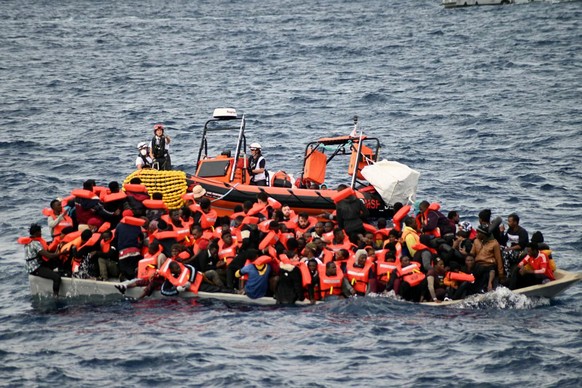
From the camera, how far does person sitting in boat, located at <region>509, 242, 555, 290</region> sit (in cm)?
2202

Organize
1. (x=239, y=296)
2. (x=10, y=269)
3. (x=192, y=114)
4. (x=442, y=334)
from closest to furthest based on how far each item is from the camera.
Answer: (x=442, y=334) → (x=239, y=296) → (x=10, y=269) → (x=192, y=114)

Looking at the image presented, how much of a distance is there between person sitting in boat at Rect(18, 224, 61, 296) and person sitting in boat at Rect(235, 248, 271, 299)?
3.94 meters

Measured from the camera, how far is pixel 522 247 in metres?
22.7

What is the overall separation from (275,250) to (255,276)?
0.76 meters

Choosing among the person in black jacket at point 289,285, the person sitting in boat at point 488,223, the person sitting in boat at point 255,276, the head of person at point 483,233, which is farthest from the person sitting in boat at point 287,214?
the head of person at point 483,233

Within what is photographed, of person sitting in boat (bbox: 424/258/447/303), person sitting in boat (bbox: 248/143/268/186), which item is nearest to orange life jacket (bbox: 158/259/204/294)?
person sitting in boat (bbox: 424/258/447/303)

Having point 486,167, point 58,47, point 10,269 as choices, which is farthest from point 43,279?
point 58,47

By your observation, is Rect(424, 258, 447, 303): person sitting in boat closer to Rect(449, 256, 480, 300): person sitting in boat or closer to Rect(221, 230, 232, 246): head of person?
Rect(449, 256, 480, 300): person sitting in boat

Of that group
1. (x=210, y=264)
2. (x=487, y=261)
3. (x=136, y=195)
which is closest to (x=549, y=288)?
(x=487, y=261)

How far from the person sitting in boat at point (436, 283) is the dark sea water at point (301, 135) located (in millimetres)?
409

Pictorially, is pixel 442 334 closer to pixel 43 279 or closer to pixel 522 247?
pixel 522 247

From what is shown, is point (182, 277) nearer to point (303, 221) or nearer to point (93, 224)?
point (93, 224)

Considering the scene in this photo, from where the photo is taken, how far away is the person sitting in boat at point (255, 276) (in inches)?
866

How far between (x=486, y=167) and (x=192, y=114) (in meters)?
15.6
